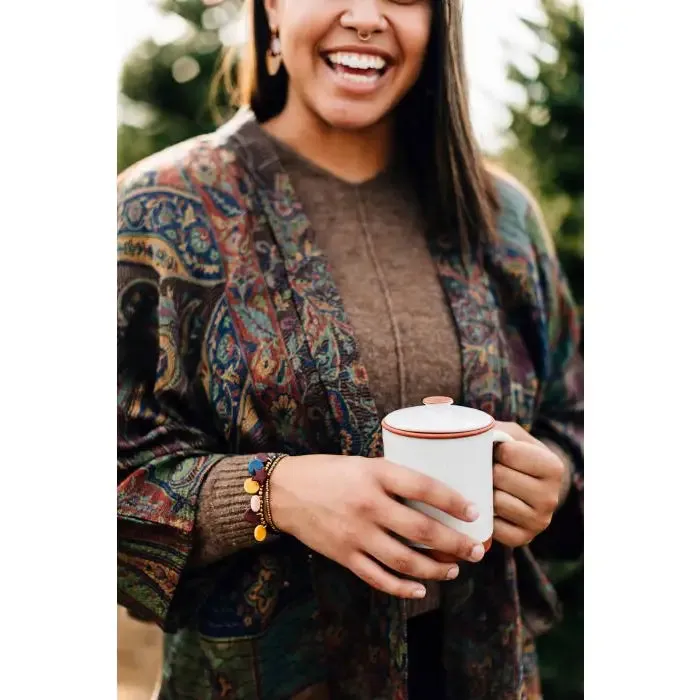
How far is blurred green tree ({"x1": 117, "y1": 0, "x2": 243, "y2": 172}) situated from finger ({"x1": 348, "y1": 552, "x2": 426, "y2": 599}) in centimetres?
50

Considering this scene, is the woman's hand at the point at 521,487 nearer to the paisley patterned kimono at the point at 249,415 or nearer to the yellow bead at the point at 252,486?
the paisley patterned kimono at the point at 249,415

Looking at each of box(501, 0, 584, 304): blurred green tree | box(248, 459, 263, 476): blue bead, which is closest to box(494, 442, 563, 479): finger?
box(248, 459, 263, 476): blue bead

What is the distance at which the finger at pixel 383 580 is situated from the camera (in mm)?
711

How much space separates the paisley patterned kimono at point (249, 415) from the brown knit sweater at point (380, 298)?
0.02 metres

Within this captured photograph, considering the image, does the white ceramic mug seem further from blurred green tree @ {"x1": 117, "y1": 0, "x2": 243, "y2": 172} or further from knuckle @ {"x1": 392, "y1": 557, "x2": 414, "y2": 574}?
blurred green tree @ {"x1": 117, "y1": 0, "x2": 243, "y2": 172}

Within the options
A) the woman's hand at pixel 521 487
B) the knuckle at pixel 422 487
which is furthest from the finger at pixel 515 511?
the knuckle at pixel 422 487

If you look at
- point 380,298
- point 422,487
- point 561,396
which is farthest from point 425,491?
point 561,396

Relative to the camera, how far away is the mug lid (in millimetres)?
673

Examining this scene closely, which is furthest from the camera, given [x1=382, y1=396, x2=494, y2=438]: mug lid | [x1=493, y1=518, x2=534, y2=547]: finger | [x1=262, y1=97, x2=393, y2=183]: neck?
[x1=262, y1=97, x2=393, y2=183]: neck

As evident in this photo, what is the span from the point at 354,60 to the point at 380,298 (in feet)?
0.79

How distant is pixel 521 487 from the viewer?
0.76 m
